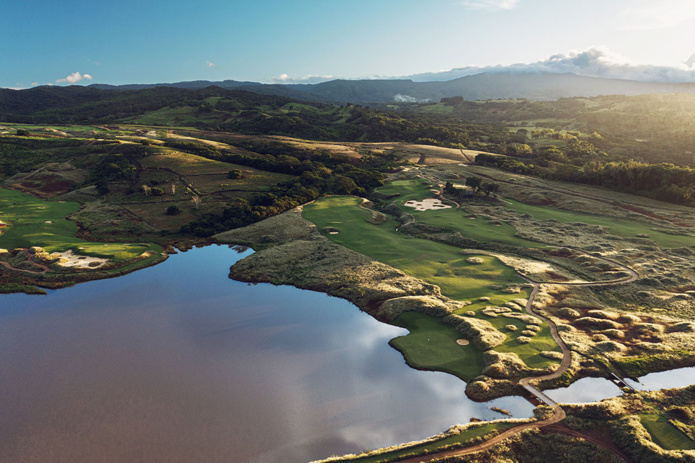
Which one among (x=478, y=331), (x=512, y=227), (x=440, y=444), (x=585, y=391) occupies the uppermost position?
(x=512, y=227)

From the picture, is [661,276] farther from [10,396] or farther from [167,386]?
[10,396]

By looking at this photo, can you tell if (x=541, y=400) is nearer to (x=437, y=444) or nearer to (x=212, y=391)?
(x=437, y=444)

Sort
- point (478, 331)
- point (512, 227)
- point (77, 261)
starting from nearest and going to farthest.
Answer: point (478, 331), point (77, 261), point (512, 227)

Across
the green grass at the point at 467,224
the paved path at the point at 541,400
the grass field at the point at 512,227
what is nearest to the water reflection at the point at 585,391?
the paved path at the point at 541,400

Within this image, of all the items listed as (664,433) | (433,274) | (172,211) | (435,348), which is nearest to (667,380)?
(664,433)

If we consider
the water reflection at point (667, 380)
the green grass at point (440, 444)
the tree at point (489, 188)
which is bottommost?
the water reflection at point (667, 380)

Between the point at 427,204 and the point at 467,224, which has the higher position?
the point at 427,204

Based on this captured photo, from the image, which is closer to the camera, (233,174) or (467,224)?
(467,224)

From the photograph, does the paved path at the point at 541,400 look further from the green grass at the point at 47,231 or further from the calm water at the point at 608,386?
the green grass at the point at 47,231
